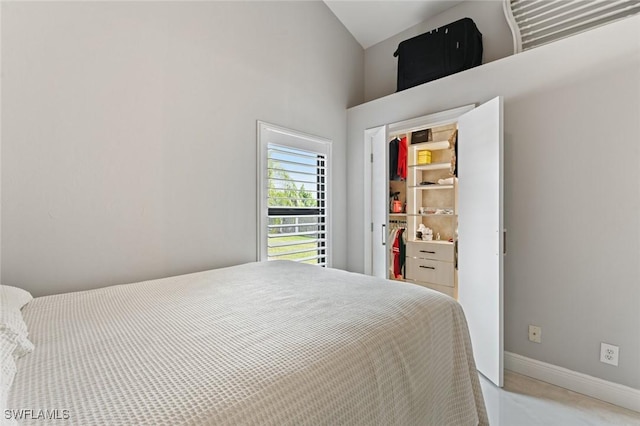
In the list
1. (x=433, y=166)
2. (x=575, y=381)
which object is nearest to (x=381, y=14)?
(x=433, y=166)

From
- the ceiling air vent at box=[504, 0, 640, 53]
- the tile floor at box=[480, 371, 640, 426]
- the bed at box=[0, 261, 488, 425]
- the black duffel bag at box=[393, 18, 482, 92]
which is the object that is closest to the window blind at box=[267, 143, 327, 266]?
the bed at box=[0, 261, 488, 425]

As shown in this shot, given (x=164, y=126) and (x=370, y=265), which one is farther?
(x=370, y=265)

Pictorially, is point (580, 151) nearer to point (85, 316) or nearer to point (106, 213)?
point (85, 316)

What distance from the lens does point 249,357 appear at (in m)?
0.79

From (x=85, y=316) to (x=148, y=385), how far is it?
2.21 ft

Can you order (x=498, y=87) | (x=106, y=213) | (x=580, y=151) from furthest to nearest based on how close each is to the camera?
(x=498, y=87) < (x=580, y=151) < (x=106, y=213)

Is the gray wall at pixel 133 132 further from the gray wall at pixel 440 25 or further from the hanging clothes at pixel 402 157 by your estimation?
the hanging clothes at pixel 402 157

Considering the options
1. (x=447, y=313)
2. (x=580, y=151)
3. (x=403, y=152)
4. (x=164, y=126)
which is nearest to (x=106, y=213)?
(x=164, y=126)

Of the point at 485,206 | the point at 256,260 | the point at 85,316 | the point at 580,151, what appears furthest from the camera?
the point at 256,260

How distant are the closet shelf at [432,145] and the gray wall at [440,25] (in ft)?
3.25

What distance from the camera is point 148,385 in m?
0.66

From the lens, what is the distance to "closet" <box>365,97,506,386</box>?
1.97 metres

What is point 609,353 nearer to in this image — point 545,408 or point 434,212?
point 545,408

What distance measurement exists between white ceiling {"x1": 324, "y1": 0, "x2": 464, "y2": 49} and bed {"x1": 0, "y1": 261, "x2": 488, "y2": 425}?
9.32 feet
